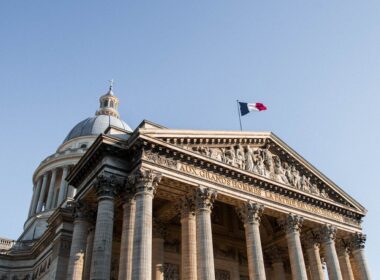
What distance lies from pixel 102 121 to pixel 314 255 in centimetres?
3799

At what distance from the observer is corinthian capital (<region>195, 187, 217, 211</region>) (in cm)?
2447

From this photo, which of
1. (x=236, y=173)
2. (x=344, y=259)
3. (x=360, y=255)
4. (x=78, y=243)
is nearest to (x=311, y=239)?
(x=344, y=259)

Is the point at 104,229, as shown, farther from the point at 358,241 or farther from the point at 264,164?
the point at 358,241

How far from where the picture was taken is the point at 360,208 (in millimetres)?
35188

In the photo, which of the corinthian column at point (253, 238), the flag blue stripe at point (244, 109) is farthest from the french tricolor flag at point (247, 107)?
the corinthian column at point (253, 238)

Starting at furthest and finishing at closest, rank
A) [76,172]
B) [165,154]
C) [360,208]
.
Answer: [360,208] → [76,172] → [165,154]

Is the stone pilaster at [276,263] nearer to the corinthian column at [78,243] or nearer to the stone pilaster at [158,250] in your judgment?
the stone pilaster at [158,250]

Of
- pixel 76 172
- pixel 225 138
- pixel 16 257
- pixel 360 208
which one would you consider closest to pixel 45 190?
pixel 16 257

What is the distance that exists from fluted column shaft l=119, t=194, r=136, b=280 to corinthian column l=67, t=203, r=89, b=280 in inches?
132

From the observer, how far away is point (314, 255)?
3084 cm

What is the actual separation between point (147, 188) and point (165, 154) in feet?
8.98

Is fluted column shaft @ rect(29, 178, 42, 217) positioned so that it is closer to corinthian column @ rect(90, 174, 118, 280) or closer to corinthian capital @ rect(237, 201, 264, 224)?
corinthian column @ rect(90, 174, 118, 280)

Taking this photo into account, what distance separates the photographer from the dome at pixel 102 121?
5847 cm

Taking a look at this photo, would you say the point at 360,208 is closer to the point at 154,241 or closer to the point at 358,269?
the point at 358,269
